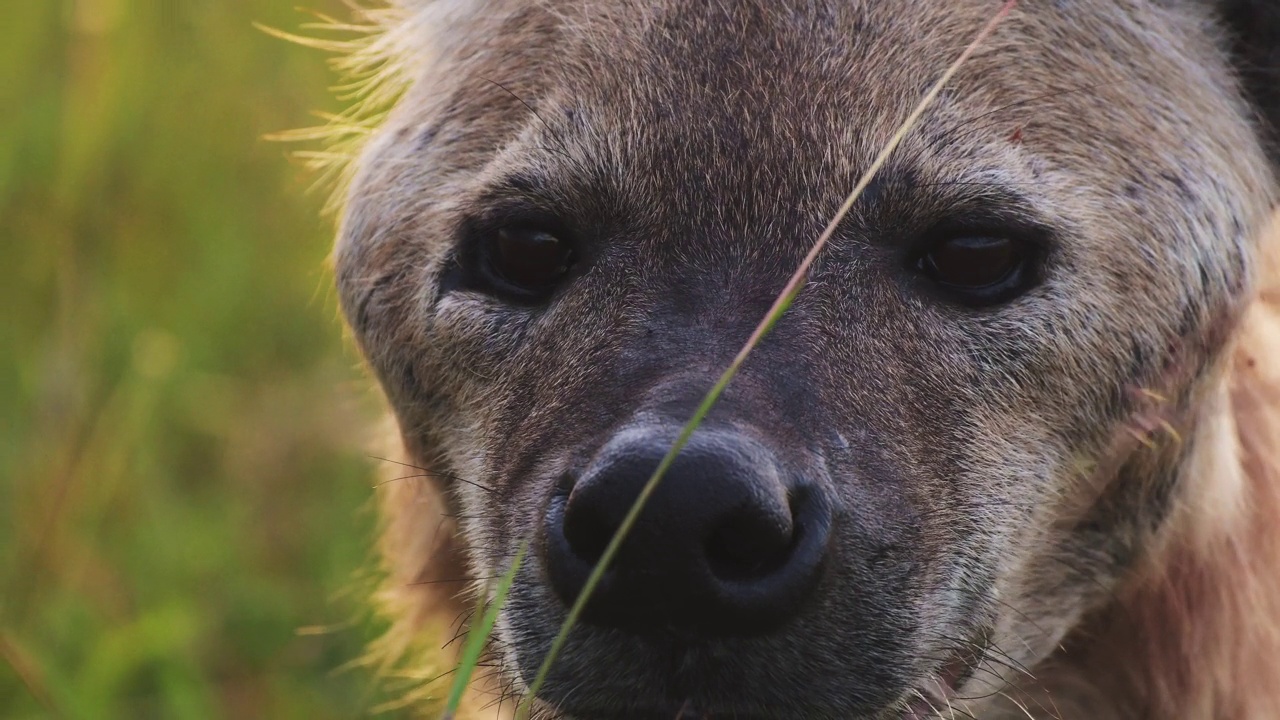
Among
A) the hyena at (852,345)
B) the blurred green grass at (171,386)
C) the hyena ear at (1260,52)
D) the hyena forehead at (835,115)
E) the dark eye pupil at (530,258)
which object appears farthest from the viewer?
the blurred green grass at (171,386)

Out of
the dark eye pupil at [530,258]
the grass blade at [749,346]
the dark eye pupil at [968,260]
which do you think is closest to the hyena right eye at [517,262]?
the dark eye pupil at [530,258]

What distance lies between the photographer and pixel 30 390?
4367mm

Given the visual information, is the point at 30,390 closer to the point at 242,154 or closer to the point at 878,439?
the point at 242,154

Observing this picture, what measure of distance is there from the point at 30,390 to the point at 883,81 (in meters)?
2.84

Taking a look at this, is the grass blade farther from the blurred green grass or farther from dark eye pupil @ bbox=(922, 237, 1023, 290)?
the blurred green grass

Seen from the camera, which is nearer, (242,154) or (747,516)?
(747,516)

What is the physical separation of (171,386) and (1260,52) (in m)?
3.08

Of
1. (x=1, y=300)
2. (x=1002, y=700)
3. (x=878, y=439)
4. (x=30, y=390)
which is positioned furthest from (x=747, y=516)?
(x=1, y=300)

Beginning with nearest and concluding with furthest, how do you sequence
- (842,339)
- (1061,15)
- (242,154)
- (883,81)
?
(842,339)
(883,81)
(1061,15)
(242,154)

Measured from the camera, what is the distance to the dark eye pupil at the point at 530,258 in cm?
247

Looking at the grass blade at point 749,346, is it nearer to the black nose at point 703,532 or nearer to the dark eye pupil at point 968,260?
the black nose at point 703,532

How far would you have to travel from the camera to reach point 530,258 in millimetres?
2496

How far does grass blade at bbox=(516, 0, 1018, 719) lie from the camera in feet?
6.29

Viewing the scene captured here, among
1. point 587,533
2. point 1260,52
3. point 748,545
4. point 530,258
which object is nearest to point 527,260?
point 530,258
